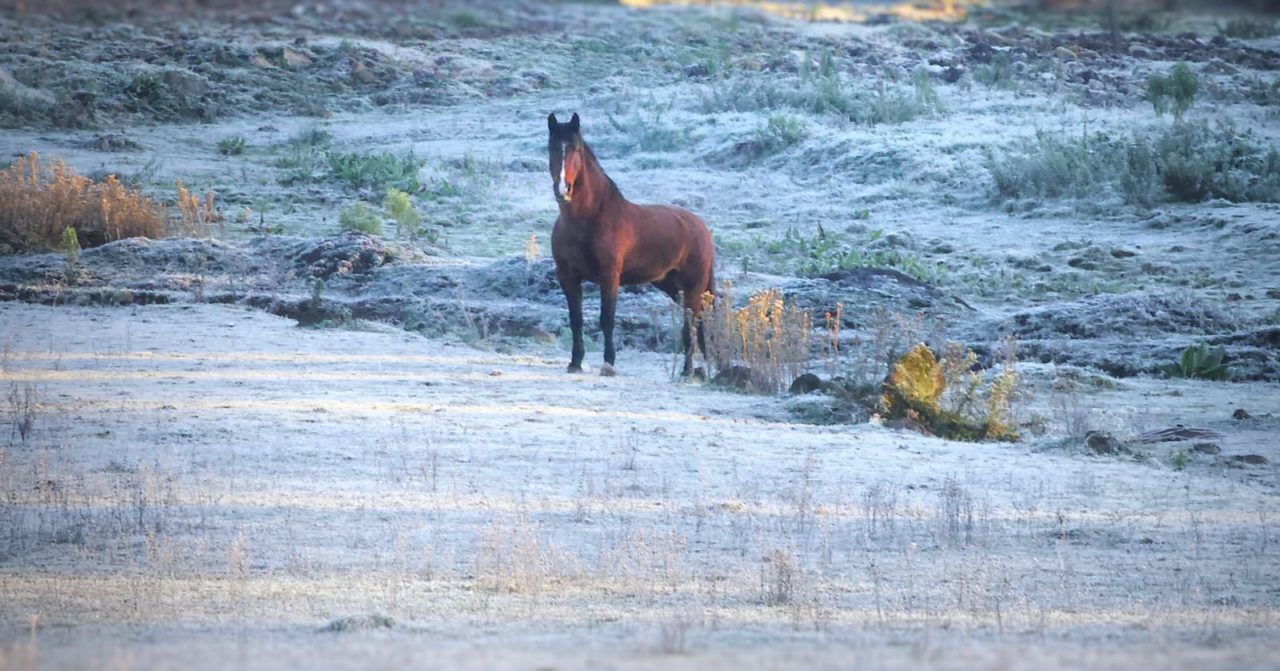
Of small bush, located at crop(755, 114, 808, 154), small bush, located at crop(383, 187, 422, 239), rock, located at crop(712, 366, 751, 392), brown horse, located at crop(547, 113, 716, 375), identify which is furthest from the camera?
small bush, located at crop(755, 114, 808, 154)

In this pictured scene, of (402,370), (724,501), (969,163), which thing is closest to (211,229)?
(402,370)

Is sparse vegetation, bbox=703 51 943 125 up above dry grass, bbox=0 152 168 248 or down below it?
above

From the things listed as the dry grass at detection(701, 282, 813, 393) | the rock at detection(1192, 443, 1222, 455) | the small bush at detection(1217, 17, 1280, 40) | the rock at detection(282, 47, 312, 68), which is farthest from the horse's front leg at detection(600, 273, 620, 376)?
the small bush at detection(1217, 17, 1280, 40)

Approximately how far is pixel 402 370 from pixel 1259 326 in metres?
7.46

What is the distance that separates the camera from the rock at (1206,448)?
10.2m

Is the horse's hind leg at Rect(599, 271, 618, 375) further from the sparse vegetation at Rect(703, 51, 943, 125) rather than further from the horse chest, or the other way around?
the sparse vegetation at Rect(703, 51, 943, 125)

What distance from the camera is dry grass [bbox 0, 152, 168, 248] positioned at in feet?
55.3

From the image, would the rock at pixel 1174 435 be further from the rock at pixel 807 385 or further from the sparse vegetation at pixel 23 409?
the sparse vegetation at pixel 23 409

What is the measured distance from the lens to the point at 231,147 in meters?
23.9

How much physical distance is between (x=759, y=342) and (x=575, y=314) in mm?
1586

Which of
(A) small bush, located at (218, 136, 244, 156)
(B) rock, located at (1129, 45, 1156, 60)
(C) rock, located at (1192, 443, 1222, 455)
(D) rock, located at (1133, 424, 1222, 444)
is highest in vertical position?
(B) rock, located at (1129, 45, 1156, 60)

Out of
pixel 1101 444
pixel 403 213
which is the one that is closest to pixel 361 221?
pixel 403 213

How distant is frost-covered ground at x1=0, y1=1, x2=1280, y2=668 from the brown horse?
65 centimetres

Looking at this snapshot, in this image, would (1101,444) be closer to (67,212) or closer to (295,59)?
(67,212)
